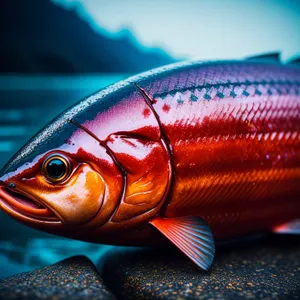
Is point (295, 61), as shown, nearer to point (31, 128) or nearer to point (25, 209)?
point (25, 209)

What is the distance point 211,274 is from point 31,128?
9.93ft

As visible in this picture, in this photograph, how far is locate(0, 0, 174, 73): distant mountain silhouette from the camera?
4.62m

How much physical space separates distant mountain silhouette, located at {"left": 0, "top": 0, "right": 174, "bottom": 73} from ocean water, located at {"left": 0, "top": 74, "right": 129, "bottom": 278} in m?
0.40

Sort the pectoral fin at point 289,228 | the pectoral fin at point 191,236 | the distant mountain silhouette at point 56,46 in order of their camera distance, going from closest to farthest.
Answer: the pectoral fin at point 191,236 → the pectoral fin at point 289,228 → the distant mountain silhouette at point 56,46

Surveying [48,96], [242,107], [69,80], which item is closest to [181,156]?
[242,107]

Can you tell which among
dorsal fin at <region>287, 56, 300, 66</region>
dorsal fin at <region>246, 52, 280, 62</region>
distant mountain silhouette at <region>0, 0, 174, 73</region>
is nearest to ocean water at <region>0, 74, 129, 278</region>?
distant mountain silhouette at <region>0, 0, 174, 73</region>

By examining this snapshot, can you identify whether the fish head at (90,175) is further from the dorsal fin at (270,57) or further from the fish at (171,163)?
the dorsal fin at (270,57)

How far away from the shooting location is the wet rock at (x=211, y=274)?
1197mm

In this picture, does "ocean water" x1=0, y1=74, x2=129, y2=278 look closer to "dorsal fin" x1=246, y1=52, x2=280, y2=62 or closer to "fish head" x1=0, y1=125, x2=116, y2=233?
"fish head" x1=0, y1=125, x2=116, y2=233

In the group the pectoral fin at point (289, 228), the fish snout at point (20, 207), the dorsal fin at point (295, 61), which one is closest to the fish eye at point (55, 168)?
the fish snout at point (20, 207)

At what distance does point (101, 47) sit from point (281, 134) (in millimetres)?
4823

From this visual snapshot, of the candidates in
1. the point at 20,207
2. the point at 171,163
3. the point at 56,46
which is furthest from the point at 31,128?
the point at 171,163

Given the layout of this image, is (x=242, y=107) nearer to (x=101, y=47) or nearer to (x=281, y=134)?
(x=281, y=134)

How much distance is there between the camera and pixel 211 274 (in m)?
1.37
